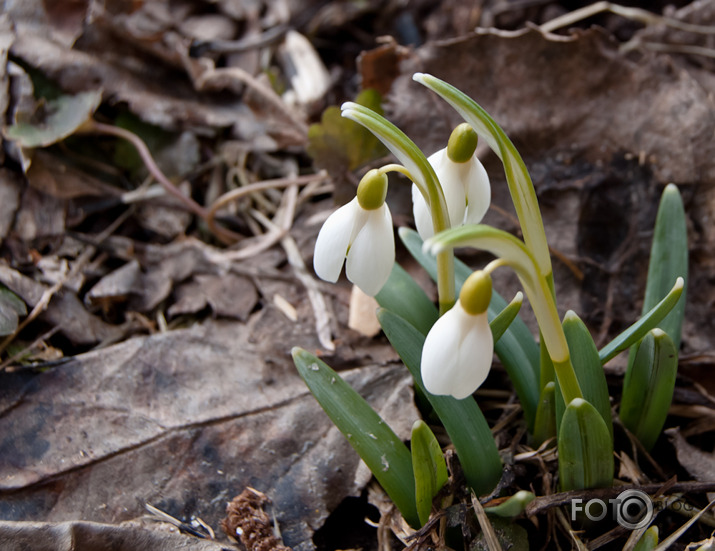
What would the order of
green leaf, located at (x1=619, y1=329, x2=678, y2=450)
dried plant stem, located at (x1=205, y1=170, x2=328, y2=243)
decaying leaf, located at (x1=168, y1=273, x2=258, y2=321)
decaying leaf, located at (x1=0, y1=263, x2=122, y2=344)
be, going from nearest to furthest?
green leaf, located at (x1=619, y1=329, x2=678, y2=450) → decaying leaf, located at (x1=0, y1=263, x2=122, y2=344) → decaying leaf, located at (x1=168, y1=273, x2=258, y2=321) → dried plant stem, located at (x1=205, y1=170, x2=328, y2=243)

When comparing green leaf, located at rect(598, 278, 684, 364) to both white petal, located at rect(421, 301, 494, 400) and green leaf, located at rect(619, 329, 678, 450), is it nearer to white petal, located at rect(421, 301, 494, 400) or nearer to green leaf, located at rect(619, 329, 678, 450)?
green leaf, located at rect(619, 329, 678, 450)

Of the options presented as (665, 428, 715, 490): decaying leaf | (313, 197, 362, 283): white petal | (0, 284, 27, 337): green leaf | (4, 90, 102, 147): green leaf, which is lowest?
(665, 428, 715, 490): decaying leaf

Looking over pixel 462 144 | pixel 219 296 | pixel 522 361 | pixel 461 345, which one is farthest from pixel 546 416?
pixel 219 296

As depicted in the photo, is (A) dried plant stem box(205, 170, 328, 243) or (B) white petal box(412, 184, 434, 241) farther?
(A) dried plant stem box(205, 170, 328, 243)

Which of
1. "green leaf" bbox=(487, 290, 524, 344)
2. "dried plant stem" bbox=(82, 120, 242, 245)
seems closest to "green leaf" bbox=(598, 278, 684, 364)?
"green leaf" bbox=(487, 290, 524, 344)

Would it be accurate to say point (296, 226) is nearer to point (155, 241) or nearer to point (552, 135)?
point (155, 241)

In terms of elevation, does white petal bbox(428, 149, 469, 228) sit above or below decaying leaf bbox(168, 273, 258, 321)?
above
